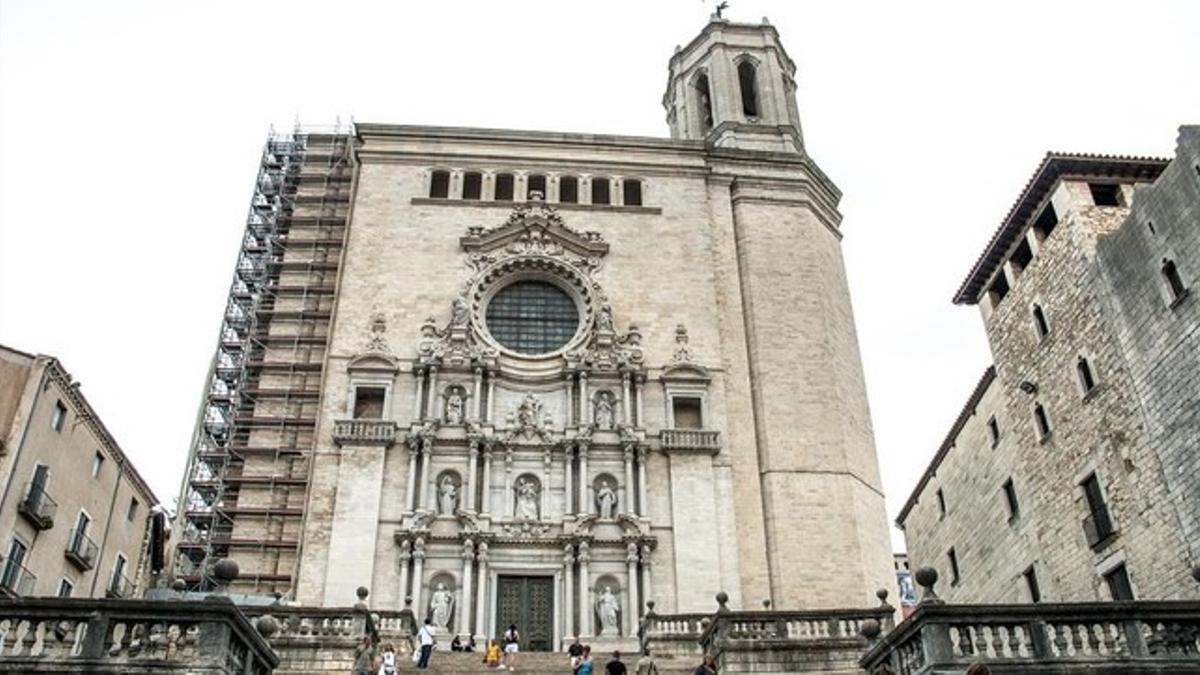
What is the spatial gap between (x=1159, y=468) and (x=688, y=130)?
70.3 ft

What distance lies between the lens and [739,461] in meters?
26.9

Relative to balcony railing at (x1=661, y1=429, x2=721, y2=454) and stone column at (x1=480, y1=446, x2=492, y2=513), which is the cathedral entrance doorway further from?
balcony railing at (x1=661, y1=429, x2=721, y2=454)

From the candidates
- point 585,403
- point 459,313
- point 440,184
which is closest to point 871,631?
point 585,403

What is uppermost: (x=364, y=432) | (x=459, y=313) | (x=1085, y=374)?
(x=459, y=313)

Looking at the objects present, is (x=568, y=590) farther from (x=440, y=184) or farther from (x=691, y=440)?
(x=440, y=184)

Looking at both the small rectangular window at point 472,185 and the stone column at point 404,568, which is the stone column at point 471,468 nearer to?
the stone column at point 404,568

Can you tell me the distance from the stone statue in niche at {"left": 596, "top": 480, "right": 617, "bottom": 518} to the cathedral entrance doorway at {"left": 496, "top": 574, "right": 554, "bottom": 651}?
213 cm

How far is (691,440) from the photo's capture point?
2642 centimetres

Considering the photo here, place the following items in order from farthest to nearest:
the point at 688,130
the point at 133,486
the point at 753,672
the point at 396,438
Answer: the point at 688,130 < the point at 133,486 < the point at 396,438 < the point at 753,672

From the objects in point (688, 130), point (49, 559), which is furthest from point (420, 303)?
point (688, 130)

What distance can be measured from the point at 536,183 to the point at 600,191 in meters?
2.05

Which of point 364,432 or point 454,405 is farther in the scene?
point 454,405

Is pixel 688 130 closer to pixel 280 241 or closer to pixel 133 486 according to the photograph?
pixel 280 241

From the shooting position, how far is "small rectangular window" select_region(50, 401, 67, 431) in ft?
75.6
